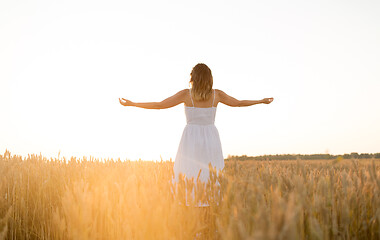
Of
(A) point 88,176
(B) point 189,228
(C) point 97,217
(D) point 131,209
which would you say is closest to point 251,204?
(B) point 189,228

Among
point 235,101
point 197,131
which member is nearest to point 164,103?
point 197,131

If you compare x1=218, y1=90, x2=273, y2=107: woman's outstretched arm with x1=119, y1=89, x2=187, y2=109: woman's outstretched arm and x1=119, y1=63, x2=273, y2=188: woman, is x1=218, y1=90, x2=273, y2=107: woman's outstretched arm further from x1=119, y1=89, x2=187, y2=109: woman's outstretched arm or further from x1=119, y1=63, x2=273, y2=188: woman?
x1=119, y1=89, x2=187, y2=109: woman's outstretched arm

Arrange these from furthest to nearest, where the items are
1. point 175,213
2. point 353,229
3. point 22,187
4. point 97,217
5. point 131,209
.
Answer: point 22,187
point 97,217
point 131,209
point 175,213
point 353,229

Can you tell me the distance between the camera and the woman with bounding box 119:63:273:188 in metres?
4.59

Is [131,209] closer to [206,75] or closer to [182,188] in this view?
[182,188]

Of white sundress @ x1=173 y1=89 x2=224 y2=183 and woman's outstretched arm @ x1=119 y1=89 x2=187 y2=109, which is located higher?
woman's outstretched arm @ x1=119 y1=89 x2=187 y2=109

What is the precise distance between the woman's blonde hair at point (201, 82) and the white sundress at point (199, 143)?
23cm

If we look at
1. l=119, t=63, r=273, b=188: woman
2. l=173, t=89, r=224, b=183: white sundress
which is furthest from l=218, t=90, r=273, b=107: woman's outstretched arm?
l=173, t=89, r=224, b=183: white sundress

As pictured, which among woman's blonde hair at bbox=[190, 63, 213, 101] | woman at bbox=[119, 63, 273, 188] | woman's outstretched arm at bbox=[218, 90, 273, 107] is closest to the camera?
woman's blonde hair at bbox=[190, 63, 213, 101]

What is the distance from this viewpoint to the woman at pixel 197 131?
181 inches

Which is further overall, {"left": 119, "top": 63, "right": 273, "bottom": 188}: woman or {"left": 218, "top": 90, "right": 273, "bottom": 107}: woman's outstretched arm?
{"left": 218, "top": 90, "right": 273, "bottom": 107}: woman's outstretched arm

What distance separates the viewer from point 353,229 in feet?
6.99

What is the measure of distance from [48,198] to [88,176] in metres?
1.08

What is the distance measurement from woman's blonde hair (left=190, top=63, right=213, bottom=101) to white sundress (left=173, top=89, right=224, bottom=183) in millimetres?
232
